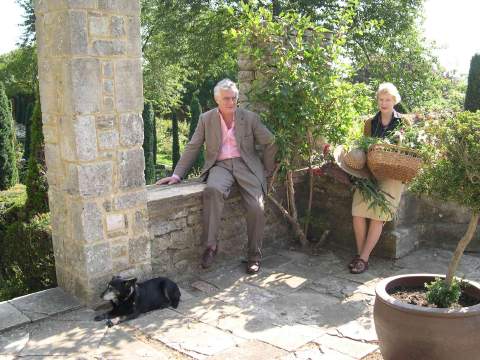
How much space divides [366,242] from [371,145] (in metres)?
0.88

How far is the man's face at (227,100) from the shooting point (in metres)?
4.38

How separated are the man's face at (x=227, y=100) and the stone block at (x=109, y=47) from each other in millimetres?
1049

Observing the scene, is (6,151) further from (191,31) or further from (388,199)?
(388,199)

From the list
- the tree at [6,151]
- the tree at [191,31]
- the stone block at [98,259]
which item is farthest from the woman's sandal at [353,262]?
the tree at [6,151]

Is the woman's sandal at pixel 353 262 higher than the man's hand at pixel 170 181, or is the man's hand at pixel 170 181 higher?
the man's hand at pixel 170 181

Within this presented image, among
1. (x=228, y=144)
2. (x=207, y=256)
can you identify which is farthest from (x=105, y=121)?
(x=207, y=256)

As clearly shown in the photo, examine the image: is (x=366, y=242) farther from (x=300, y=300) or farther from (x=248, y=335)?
(x=248, y=335)

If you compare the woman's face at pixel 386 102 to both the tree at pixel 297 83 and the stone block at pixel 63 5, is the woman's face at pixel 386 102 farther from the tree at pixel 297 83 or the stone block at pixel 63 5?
the stone block at pixel 63 5

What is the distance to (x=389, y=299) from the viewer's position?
8.69ft

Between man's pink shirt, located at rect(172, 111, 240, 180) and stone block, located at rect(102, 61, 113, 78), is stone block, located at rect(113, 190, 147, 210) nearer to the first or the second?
stone block, located at rect(102, 61, 113, 78)

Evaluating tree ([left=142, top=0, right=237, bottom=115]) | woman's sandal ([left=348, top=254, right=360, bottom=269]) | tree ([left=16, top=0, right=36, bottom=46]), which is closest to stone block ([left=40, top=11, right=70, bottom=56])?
woman's sandal ([left=348, top=254, right=360, bottom=269])

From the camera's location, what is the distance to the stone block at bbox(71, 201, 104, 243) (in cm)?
351

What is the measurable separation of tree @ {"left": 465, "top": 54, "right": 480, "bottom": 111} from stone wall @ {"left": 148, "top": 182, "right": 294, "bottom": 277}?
6868 millimetres

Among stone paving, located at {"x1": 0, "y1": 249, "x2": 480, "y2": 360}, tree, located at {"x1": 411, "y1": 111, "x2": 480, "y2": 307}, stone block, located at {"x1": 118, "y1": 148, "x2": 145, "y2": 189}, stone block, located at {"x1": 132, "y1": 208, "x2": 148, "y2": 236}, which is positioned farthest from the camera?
stone block, located at {"x1": 132, "y1": 208, "x2": 148, "y2": 236}
